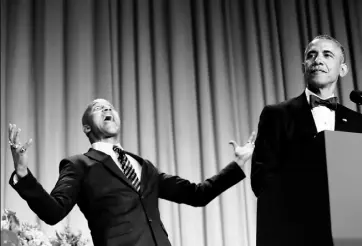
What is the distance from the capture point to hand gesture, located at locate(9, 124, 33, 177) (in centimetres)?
219

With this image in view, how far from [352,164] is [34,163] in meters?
2.75

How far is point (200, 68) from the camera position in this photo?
459 centimetres

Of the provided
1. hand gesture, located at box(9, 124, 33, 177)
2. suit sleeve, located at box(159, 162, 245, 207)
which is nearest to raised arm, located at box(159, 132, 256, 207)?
suit sleeve, located at box(159, 162, 245, 207)

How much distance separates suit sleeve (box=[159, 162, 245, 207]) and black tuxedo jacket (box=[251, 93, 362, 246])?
612 mm


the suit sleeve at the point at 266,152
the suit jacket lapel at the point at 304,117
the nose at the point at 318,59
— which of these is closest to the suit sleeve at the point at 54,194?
the suit sleeve at the point at 266,152

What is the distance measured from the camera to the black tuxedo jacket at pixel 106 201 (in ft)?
8.06

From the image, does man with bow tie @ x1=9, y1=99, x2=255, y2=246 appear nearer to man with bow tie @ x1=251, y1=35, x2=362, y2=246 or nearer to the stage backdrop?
man with bow tie @ x1=251, y1=35, x2=362, y2=246

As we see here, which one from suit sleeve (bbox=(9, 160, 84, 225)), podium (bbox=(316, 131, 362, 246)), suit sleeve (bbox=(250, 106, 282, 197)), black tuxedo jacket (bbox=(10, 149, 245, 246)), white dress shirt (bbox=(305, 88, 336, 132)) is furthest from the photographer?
black tuxedo jacket (bbox=(10, 149, 245, 246))

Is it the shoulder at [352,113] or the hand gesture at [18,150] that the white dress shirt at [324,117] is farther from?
the hand gesture at [18,150]

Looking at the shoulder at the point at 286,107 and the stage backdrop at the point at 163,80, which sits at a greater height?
the stage backdrop at the point at 163,80

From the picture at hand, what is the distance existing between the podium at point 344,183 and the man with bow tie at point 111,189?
1064 millimetres

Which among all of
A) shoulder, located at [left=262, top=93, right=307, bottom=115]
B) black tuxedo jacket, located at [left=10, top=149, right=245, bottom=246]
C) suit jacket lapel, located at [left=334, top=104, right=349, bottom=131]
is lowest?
black tuxedo jacket, located at [left=10, top=149, right=245, bottom=246]

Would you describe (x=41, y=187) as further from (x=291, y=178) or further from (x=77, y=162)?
(x=291, y=178)

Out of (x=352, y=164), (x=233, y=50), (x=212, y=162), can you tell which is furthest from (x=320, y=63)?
(x=233, y=50)
